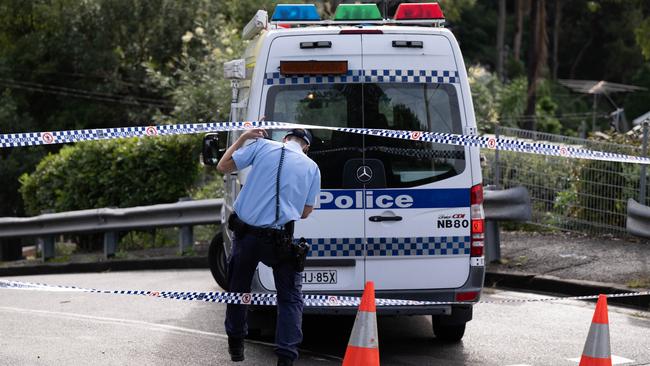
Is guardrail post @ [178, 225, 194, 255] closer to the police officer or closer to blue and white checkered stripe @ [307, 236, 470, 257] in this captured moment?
blue and white checkered stripe @ [307, 236, 470, 257]

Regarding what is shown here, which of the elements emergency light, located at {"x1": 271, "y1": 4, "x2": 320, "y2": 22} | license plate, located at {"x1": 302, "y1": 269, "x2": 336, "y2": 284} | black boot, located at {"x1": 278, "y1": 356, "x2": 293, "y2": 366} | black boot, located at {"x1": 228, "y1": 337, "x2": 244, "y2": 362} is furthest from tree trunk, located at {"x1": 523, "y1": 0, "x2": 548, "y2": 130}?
black boot, located at {"x1": 278, "y1": 356, "x2": 293, "y2": 366}

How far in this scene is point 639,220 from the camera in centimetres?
1136

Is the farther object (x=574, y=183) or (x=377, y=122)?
(x=574, y=183)

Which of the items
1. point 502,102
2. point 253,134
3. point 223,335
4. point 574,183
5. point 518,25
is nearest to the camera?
point 253,134

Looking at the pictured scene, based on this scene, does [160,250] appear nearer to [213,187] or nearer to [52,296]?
[213,187]

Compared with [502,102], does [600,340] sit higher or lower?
higher

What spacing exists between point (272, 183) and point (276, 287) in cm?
69

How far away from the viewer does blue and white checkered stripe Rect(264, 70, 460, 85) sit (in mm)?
8289

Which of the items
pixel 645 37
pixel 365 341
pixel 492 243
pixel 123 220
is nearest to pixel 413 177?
pixel 365 341

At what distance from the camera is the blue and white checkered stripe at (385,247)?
26.8 ft

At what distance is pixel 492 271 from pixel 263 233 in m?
5.68

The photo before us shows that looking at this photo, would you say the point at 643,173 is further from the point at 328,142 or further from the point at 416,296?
the point at 328,142

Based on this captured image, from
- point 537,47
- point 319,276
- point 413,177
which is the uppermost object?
point 413,177

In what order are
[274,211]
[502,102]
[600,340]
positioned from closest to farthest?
[600,340], [274,211], [502,102]
